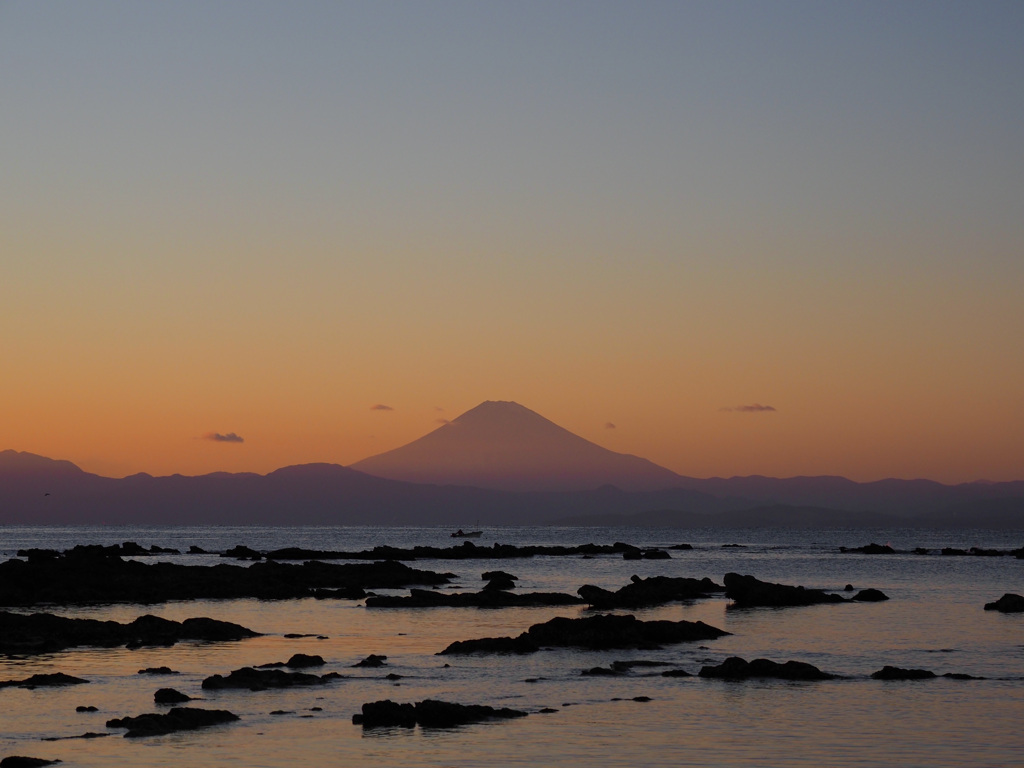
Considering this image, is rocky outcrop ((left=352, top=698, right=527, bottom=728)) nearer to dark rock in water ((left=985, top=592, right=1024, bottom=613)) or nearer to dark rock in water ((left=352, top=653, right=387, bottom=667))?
dark rock in water ((left=352, top=653, right=387, bottom=667))

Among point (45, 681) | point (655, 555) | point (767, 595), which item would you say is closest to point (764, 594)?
point (767, 595)

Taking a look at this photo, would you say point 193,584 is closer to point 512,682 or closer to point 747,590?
point 747,590

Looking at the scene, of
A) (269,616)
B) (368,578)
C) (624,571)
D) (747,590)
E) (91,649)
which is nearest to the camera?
(91,649)

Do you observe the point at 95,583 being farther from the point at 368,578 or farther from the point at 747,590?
the point at 747,590

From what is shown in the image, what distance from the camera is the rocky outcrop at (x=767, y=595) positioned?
60219 millimetres

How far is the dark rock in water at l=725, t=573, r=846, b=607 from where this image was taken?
198 ft

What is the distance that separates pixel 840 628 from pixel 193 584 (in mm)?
38306

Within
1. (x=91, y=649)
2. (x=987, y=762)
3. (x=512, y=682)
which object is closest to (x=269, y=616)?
(x=91, y=649)

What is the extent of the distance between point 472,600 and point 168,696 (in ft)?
111

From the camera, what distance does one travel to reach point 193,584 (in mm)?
68938

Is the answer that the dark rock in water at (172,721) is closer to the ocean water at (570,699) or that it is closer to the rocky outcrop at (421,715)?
the ocean water at (570,699)

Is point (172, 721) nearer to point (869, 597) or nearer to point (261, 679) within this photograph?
point (261, 679)

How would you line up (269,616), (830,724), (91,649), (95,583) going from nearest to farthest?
(830,724)
(91,649)
(269,616)
(95,583)

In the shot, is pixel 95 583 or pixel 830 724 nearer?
pixel 830 724
